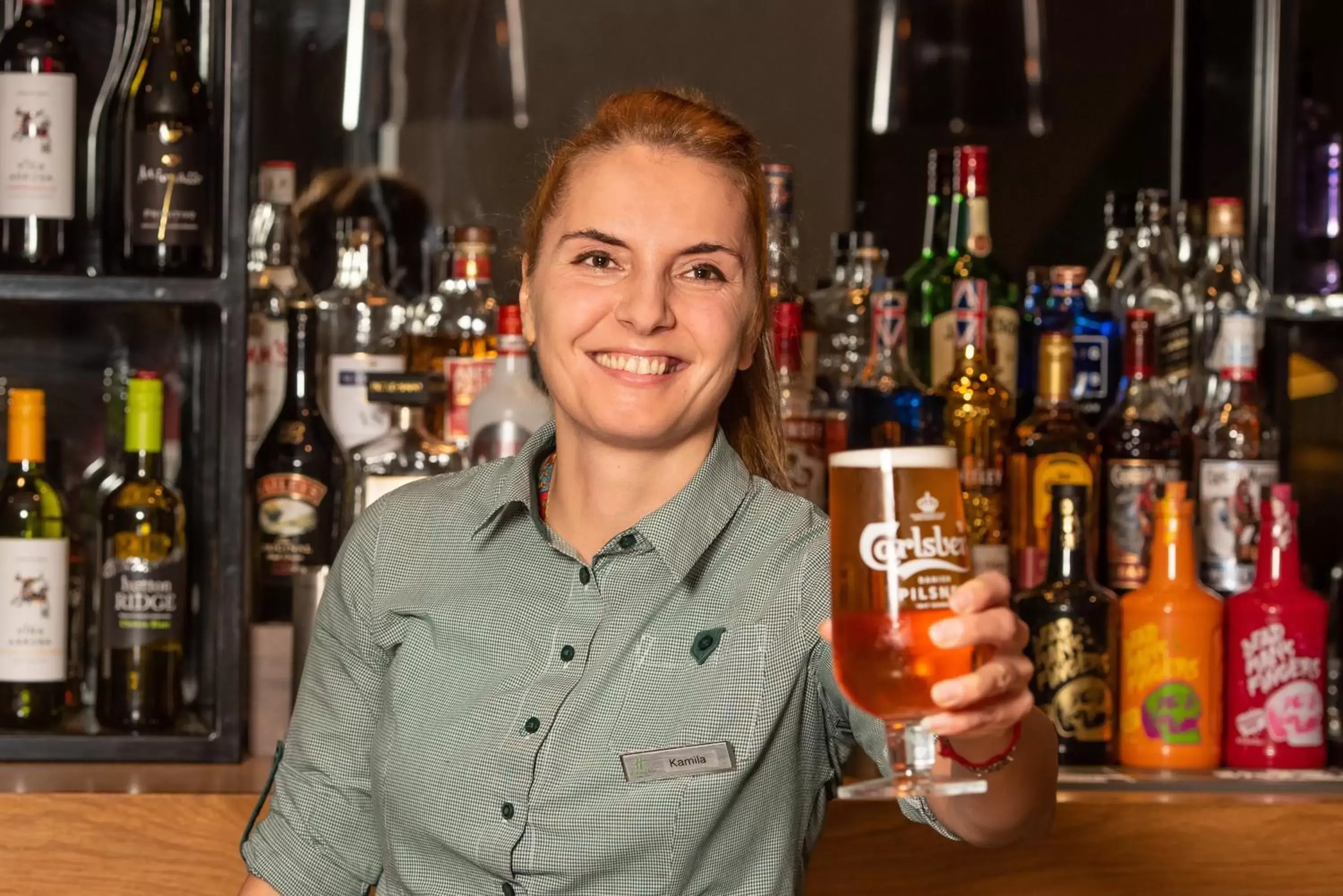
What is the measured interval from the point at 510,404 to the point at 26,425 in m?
0.49

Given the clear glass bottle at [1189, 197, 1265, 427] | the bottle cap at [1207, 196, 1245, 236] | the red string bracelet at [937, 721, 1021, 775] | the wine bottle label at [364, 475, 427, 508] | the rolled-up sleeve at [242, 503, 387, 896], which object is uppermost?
the bottle cap at [1207, 196, 1245, 236]

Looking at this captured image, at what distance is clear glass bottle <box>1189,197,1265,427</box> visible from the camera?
197 cm

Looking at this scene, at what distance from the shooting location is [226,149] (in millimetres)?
1768

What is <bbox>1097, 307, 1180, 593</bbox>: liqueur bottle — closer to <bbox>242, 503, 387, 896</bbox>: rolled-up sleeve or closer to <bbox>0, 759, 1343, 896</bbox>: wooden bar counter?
<bbox>0, 759, 1343, 896</bbox>: wooden bar counter

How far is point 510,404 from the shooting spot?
5.92ft

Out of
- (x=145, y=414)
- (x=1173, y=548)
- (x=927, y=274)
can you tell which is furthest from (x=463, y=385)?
(x=1173, y=548)

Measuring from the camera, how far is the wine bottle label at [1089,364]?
6.47 feet

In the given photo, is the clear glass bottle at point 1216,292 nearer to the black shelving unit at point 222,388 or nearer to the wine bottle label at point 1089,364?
the wine bottle label at point 1089,364

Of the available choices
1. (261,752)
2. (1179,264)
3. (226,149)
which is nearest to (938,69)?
(1179,264)

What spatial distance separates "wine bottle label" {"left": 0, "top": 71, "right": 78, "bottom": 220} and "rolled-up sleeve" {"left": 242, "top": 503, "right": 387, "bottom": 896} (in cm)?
62

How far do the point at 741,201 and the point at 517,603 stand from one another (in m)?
0.34

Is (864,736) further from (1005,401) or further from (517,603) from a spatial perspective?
(1005,401)

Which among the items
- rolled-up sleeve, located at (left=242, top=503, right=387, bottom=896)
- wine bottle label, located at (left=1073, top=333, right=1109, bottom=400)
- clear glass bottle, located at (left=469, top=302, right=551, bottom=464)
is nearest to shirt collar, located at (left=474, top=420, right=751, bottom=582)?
rolled-up sleeve, located at (left=242, top=503, right=387, bottom=896)

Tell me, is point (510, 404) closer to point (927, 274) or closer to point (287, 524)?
point (287, 524)
